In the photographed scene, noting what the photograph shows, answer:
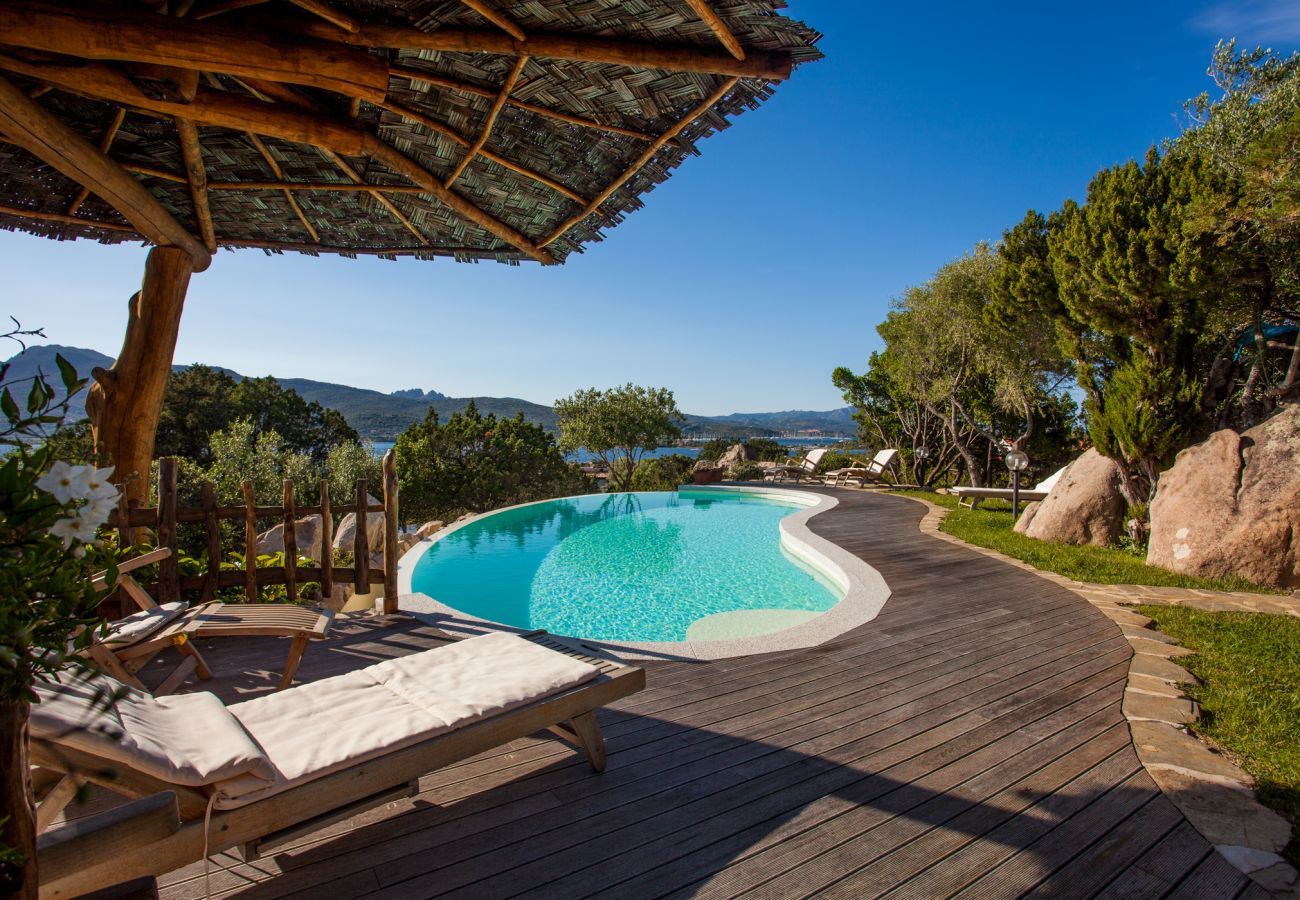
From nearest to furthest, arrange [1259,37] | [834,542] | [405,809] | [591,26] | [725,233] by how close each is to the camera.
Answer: [405,809] < [591,26] < [1259,37] < [834,542] < [725,233]

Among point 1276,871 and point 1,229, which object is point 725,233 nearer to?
point 1,229

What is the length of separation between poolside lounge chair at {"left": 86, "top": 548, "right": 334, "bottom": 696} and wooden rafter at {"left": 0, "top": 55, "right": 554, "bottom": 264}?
8.57 ft

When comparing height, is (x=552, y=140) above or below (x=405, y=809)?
above

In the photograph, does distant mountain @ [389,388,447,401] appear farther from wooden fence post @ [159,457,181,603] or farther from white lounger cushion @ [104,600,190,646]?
white lounger cushion @ [104,600,190,646]

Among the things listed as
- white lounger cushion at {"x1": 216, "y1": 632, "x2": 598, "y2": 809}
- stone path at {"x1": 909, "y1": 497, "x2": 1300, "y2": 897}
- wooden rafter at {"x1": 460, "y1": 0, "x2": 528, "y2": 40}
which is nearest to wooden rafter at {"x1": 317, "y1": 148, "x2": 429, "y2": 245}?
wooden rafter at {"x1": 460, "y1": 0, "x2": 528, "y2": 40}

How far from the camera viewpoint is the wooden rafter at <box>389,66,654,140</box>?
12.3 feet

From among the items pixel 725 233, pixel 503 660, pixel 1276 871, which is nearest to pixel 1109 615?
pixel 1276 871

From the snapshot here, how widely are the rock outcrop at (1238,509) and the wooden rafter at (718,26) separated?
281 inches

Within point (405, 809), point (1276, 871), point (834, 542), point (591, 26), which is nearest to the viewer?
point (1276, 871)

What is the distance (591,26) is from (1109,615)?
6.10 m

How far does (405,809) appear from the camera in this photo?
8.43ft

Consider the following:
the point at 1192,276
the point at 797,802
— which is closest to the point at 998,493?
the point at 1192,276

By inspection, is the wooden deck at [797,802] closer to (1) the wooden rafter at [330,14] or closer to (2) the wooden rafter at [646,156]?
(2) the wooden rafter at [646,156]

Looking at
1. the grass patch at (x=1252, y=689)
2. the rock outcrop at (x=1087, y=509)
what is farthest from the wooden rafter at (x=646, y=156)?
the rock outcrop at (x=1087, y=509)
